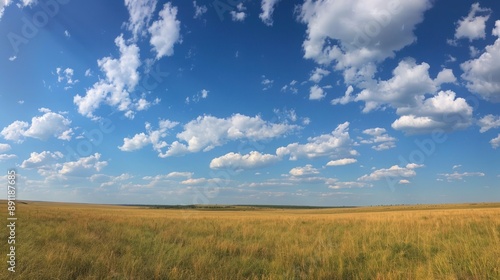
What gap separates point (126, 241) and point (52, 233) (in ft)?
8.82

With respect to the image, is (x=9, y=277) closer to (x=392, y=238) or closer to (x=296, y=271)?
(x=296, y=271)

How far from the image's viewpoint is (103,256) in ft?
25.0

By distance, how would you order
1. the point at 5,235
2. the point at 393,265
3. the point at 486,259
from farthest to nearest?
the point at 5,235 → the point at 393,265 → the point at 486,259

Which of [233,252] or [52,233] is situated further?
[52,233]

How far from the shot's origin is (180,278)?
20.8 feet

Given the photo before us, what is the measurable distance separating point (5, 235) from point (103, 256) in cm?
476

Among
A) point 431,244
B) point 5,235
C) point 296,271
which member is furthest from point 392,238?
point 5,235

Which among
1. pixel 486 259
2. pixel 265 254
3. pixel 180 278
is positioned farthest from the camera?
pixel 265 254

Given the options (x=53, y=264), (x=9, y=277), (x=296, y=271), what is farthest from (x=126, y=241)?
(x=296, y=271)

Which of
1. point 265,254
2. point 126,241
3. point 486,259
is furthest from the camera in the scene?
point 126,241

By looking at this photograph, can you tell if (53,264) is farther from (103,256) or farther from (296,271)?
(296,271)

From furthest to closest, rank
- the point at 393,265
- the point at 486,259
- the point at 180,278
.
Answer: the point at 393,265 < the point at 486,259 < the point at 180,278

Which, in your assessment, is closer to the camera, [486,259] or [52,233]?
[486,259]

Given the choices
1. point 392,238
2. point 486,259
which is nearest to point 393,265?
point 486,259
